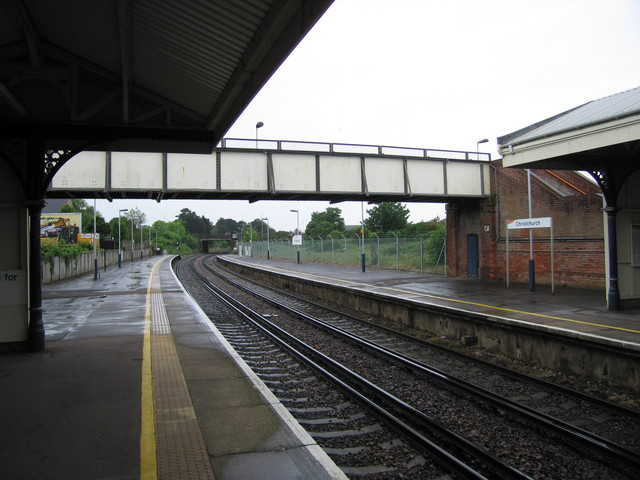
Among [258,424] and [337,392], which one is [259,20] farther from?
[337,392]

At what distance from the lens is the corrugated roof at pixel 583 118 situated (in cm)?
1001

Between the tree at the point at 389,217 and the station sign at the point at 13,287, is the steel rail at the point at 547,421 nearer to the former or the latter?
the station sign at the point at 13,287

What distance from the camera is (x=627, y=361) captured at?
25.3 ft

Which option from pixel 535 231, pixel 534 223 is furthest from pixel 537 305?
pixel 535 231

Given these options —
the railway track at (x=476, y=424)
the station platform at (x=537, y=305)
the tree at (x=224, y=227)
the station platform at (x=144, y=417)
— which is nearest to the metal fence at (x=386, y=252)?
the station platform at (x=537, y=305)

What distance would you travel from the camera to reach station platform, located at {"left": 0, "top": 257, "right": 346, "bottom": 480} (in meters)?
4.02

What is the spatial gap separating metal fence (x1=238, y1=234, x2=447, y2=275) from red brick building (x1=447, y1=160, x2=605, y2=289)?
7.12 ft

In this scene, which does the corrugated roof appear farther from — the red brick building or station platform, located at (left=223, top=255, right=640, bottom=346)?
station platform, located at (left=223, top=255, right=640, bottom=346)

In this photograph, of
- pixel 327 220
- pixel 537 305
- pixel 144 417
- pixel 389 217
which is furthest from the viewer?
pixel 327 220

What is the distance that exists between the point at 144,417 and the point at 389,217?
60.4 metres

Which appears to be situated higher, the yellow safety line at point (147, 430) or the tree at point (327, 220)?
the tree at point (327, 220)

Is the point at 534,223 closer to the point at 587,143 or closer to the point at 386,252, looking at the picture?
the point at 587,143

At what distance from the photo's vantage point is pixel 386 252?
101 feet

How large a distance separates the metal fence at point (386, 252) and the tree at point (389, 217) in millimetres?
19990
